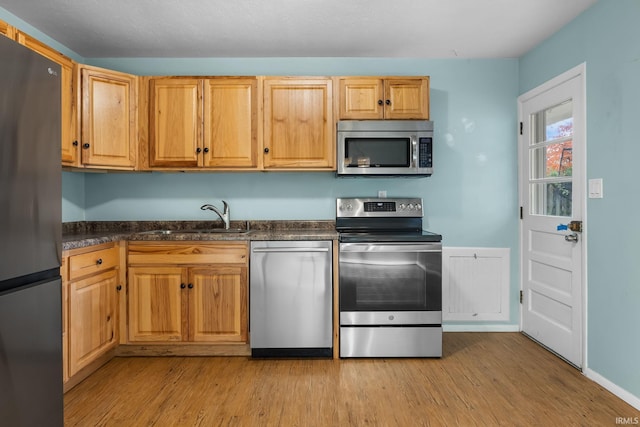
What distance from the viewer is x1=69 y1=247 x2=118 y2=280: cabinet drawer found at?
2328 millimetres

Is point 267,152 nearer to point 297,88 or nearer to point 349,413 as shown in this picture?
point 297,88

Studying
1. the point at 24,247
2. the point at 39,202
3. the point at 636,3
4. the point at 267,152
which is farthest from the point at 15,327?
the point at 636,3

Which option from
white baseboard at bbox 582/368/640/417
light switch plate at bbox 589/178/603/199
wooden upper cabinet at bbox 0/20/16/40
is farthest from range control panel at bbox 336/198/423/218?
wooden upper cabinet at bbox 0/20/16/40

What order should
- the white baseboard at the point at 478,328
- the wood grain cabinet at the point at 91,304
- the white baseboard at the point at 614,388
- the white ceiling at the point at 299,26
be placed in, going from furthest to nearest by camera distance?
the white baseboard at the point at 478,328, the white ceiling at the point at 299,26, the wood grain cabinet at the point at 91,304, the white baseboard at the point at 614,388

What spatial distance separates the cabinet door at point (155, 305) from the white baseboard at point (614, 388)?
2716 mm

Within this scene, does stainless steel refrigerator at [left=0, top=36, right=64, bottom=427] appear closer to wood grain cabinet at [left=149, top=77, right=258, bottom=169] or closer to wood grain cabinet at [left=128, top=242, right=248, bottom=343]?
wood grain cabinet at [left=128, top=242, right=248, bottom=343]

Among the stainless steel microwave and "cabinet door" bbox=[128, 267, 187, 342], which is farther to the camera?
the stainless steel microwave

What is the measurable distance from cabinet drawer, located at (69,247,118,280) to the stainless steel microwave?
5.72ft

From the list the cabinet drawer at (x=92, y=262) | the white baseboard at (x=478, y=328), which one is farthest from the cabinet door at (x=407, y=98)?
the cabinet drawer at (x=92, y=262)

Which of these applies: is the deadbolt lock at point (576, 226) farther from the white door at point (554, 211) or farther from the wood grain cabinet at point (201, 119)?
the wood grain cabinet at point (201, 119)

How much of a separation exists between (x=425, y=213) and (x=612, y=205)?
4.49 feet

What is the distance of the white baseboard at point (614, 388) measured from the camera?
2.12m

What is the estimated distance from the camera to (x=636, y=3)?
84.1 inches

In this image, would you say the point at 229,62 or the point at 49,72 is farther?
the point at 229,62
